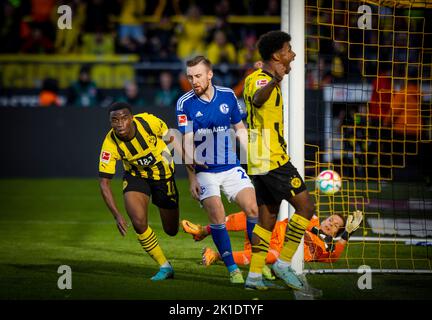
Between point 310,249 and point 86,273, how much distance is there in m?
2.22

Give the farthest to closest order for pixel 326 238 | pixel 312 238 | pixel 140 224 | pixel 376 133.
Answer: pixel 376 133
pixel 326 238
pixel 312 238
pixel 140 224

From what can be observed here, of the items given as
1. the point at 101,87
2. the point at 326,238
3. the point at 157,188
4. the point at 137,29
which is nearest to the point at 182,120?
the point at 157,188

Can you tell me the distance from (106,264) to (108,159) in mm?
1326

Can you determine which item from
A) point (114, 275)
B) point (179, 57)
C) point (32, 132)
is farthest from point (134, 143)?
point (179, 57)

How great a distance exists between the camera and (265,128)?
7219 millimetres

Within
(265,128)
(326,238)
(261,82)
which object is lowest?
(326,238)

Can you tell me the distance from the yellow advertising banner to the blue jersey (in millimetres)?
11285

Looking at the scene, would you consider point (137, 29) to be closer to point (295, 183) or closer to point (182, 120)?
point (182, 120)

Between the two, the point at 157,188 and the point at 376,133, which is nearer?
the point at 157,188

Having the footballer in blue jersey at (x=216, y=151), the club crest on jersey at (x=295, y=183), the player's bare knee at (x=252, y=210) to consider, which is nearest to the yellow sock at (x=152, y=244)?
the footballer in blue jersey at (x=216, y=151)

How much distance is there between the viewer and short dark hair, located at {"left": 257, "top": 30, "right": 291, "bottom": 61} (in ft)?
23.4

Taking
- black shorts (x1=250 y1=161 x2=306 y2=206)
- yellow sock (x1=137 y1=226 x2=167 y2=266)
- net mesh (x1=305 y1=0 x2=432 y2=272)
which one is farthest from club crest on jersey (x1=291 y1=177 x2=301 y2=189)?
yellow sock (x1=137 y1=226 x2=167 y2=266)

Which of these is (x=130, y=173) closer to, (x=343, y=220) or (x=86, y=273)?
(x=86, y=273)

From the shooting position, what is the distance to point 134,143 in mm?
8305
